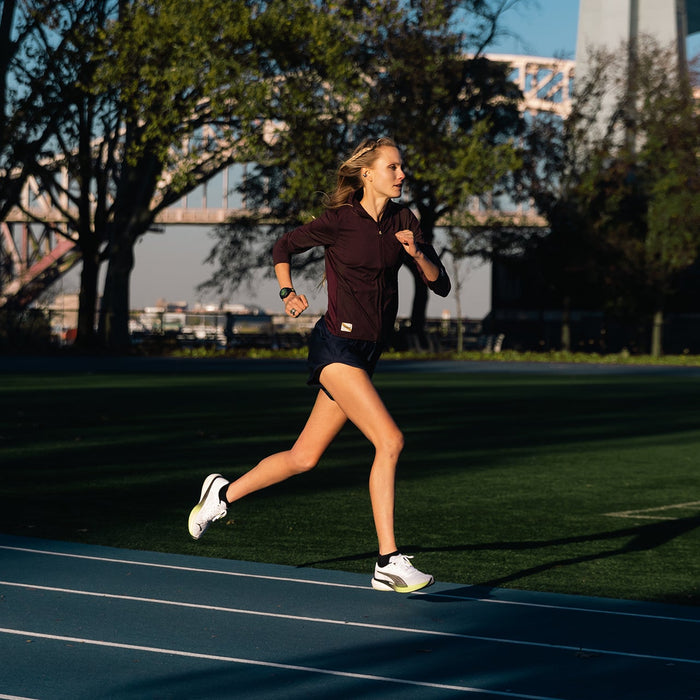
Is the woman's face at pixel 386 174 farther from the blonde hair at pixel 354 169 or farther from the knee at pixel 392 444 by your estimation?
the knee at pixel 392 444

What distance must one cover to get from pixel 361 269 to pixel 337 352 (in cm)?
41

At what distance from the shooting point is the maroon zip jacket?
643cm

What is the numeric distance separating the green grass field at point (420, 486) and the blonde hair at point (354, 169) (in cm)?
199

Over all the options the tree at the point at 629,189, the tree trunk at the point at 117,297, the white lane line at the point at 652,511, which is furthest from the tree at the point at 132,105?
Result: the white lane line at the point at 652,511

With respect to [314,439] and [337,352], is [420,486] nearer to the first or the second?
[314,439]

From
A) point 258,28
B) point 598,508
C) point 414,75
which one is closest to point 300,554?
point 598,508

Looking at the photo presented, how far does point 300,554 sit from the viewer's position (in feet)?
25.1

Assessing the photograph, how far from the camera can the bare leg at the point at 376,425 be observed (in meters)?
6.41

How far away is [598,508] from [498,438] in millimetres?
5722

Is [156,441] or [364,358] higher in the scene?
[364,358]

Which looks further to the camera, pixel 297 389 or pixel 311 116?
pixel 311 116

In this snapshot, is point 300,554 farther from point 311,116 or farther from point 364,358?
point 311,116

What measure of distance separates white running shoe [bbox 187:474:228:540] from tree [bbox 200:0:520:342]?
2456 cm

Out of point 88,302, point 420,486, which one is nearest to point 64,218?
point 88,302
